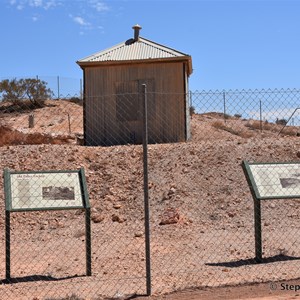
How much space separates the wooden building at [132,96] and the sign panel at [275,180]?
11124mm

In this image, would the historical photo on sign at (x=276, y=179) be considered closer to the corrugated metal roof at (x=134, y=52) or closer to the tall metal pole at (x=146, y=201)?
the tall metal pole at (x=146, y=201)

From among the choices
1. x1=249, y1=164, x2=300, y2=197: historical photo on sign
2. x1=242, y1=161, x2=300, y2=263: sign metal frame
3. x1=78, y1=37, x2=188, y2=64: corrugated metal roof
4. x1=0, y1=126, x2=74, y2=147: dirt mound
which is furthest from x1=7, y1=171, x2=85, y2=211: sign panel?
x1=0, y1=126, x2=74, y2=147: dirt mound

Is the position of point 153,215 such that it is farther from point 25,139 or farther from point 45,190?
point 25,139

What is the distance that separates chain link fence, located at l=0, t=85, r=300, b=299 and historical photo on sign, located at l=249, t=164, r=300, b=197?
19 mm

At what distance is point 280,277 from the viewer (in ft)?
27.3

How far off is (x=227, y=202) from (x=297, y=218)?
1.84m

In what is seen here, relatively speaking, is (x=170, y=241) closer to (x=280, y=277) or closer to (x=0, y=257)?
(x=0, y=257)

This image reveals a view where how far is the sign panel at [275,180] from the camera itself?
30.9 ft

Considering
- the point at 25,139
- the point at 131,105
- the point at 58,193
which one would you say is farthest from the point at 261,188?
the point at 25,139

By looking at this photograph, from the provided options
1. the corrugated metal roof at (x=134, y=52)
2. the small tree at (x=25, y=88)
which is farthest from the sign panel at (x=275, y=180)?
the small tree at (x=25, y=88)

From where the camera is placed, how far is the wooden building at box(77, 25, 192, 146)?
21000 millimetres

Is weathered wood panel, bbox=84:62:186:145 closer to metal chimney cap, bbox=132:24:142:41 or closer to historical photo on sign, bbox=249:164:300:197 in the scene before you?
metal chimney cap, bbox=132:24:142:41

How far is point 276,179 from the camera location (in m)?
9.62

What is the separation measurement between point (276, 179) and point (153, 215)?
214 inches
